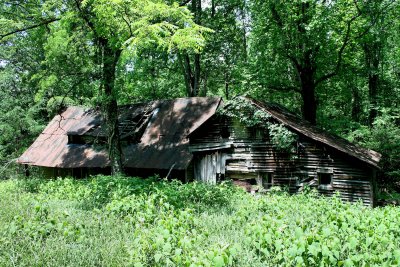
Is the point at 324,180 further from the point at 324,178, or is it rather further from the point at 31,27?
the point at 31,27

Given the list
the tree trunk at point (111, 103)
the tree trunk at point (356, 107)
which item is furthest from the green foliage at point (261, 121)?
the tree trunk at point (356, 107)

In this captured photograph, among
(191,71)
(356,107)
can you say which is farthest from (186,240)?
(356,107)

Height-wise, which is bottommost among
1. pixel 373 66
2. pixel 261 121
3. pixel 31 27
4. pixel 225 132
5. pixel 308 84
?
pixel 225 132

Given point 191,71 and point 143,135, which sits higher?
point 191,71

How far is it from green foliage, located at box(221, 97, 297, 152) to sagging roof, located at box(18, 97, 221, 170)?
1.74 m

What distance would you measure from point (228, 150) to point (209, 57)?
41.8ft

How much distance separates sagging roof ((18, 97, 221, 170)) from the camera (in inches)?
776

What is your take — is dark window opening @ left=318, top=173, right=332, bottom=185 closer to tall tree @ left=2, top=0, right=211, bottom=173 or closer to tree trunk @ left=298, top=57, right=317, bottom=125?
tree trunk @ left=298, top=57, right=317, bottom=125

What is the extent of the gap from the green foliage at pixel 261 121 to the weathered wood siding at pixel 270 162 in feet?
1.40

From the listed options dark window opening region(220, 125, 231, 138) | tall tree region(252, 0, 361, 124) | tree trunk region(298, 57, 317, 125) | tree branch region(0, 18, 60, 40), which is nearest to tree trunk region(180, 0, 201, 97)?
tall tree region(252, 0, 361, 124)

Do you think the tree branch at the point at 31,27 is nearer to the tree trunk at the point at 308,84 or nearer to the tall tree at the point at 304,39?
the tall tree at the point at 304,39

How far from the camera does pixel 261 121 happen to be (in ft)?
56.4

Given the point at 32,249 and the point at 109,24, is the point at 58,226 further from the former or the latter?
the point at 109,24

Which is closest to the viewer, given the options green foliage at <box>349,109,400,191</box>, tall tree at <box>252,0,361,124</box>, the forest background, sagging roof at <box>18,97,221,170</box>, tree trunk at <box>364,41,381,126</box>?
the forest background
